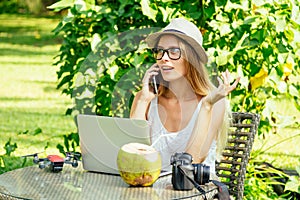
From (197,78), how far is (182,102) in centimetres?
16

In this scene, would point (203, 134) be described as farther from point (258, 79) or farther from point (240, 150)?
point (258, 79)

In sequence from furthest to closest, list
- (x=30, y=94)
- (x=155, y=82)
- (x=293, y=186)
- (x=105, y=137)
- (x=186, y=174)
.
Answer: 1. (x=30, y=94)
2. (x=293, y=186)
3. (x=155, y=82)
4. (x=105, y=137)
5. (x=186, y=174)

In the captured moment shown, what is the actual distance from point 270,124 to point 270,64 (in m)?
0.41

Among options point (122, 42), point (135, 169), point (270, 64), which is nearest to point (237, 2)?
point (270, 64)

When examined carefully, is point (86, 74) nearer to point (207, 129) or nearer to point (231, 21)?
point (231, 21)

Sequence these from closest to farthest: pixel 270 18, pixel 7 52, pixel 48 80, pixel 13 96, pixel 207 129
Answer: pixel 207 129 → pixel 270 18 → pixel 13 96 → pixel 48 80 → pixel 7 52

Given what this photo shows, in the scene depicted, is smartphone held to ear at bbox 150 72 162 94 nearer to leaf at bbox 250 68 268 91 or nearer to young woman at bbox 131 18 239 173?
young woman at bbox 131 18 239 173

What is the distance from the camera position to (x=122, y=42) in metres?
4.34

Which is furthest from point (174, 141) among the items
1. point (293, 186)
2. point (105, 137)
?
point (293, 186)

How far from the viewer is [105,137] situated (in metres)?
2.95

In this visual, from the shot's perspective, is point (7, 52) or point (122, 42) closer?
point (122, 42)

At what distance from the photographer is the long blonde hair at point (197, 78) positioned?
336 centimetres

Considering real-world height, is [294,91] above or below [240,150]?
above

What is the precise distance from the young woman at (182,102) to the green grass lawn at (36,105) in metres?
1.14
